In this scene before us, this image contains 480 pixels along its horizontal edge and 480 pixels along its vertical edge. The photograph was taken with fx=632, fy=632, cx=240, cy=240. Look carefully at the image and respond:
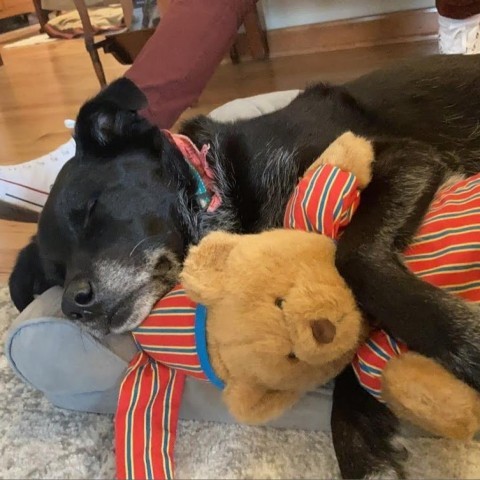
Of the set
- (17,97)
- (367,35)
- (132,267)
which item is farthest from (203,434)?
(17,97)

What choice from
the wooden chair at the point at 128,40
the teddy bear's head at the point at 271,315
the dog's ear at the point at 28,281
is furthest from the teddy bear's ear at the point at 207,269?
the wooden chair at the point at 128,40

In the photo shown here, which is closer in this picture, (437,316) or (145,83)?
(437,316)

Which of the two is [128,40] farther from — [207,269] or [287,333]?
[287,333]

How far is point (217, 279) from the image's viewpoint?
1.01m

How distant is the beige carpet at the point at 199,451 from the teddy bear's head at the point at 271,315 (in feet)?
0.55

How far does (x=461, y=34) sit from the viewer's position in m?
2.38

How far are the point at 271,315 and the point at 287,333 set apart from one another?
4 cm

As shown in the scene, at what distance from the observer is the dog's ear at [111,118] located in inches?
58.5

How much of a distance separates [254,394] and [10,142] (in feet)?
9.42

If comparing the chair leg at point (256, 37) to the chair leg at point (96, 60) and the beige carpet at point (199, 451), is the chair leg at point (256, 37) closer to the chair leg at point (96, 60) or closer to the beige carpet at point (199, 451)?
the chair leg at point (96, 60)

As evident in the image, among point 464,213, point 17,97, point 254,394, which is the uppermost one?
point 464,213

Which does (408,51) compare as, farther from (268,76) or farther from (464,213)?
(464,213)

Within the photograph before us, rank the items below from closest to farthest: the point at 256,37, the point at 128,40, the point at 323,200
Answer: the point at 323,200
the point at 128,40
the point at 256,37

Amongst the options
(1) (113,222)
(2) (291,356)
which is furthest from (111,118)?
(2) (291,356)
